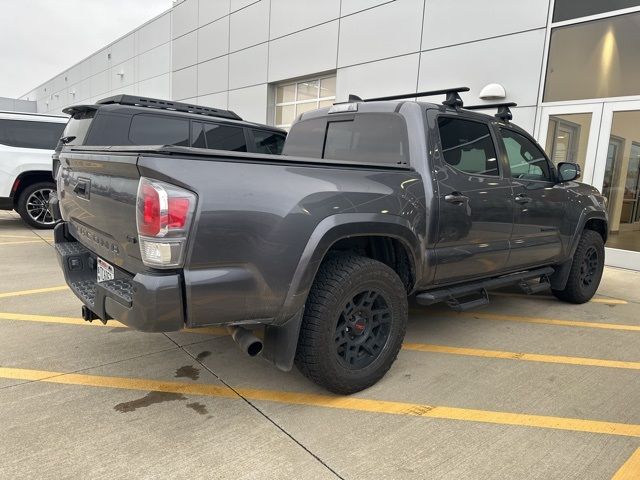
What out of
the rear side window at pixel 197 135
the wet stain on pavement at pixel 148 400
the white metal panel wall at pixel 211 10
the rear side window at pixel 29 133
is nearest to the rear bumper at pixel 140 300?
the wet stain on pavement at pixel 148 400

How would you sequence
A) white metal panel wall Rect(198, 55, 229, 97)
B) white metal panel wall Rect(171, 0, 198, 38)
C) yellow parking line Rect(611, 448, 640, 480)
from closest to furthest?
yellow parking line Rect(611, 448, 640, 480) < white metal panel wall Rect(198, 55, 229, 97) < white metal panel wall Rect(171, 0, 198, 38)

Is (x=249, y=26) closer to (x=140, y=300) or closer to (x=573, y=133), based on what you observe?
(x=573, y=133)

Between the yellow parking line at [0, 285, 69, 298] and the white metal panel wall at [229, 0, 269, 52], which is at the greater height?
the white metal panel wall at [229, 0, 269, 52]

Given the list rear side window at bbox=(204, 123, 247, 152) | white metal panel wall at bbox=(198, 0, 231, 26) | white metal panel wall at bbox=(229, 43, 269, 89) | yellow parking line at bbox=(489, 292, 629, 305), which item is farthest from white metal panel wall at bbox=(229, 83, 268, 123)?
yellow parking line at bbox=(489, 292, 629, 305)

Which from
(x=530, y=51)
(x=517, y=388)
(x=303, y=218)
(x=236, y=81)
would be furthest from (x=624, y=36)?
(x=236, y=81)

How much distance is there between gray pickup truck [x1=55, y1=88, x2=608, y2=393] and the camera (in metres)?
2.26

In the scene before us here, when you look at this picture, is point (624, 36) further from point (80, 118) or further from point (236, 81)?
point (236, 81)

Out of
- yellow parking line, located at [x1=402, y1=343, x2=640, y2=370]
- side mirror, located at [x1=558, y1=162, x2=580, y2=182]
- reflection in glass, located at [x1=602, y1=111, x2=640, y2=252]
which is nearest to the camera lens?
yellow parking line, located at [x1=402, y1=343, x2=640, y2=370]

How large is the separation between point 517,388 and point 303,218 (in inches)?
77.6

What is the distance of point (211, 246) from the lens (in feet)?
7.47

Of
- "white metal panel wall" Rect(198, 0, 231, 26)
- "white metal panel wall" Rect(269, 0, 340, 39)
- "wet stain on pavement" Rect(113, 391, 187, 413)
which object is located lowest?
"wet stain on pavement" Rect(113, 391, 187, 413)

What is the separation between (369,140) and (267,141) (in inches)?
132

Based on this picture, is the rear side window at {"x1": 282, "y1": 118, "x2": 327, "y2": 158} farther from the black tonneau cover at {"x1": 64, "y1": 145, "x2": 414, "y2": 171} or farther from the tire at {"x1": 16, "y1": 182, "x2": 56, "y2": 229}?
the tire at {"x1": 16, "y1": 182, "x2": 56, "y2": 229}

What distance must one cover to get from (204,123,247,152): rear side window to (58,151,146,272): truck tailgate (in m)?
3.10
